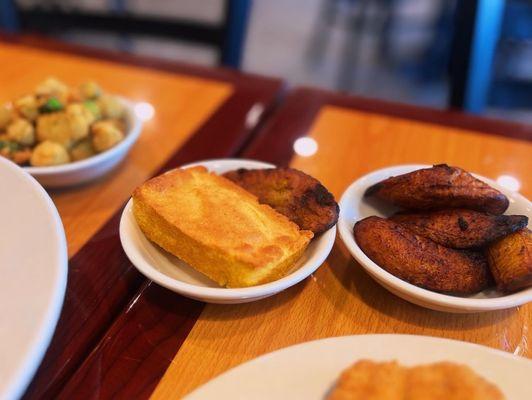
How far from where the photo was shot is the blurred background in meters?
1.51

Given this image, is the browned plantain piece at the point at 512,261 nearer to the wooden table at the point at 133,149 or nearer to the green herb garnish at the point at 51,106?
the wooden table at the point at 133,149

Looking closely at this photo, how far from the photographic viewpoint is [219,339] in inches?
27.7

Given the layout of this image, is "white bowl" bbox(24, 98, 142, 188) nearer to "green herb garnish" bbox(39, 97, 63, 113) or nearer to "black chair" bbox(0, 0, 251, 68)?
"green herb garnish" bbox(39, 97, 63, 113)

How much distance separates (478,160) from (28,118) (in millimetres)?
944

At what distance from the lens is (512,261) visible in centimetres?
69

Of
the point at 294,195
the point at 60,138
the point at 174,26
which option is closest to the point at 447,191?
the point at 294,195

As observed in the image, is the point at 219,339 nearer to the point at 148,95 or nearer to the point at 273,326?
the point at 273,326

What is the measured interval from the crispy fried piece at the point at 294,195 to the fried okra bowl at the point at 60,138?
0.95ft

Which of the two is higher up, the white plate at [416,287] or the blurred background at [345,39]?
the white plate at [416,287]

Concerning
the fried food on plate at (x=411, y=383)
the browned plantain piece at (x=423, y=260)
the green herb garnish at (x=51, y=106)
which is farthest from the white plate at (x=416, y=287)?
the green herb garnish at (x=51, y=106)

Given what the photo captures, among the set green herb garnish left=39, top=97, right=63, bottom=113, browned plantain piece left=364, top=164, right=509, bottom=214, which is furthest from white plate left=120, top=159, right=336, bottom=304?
green herb garnish left=39, top=97, right=63, bottom=113

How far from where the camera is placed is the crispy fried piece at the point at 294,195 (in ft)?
2.52

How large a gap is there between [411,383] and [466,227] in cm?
28

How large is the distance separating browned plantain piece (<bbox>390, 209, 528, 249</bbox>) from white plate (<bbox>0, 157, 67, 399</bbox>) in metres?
0.51
